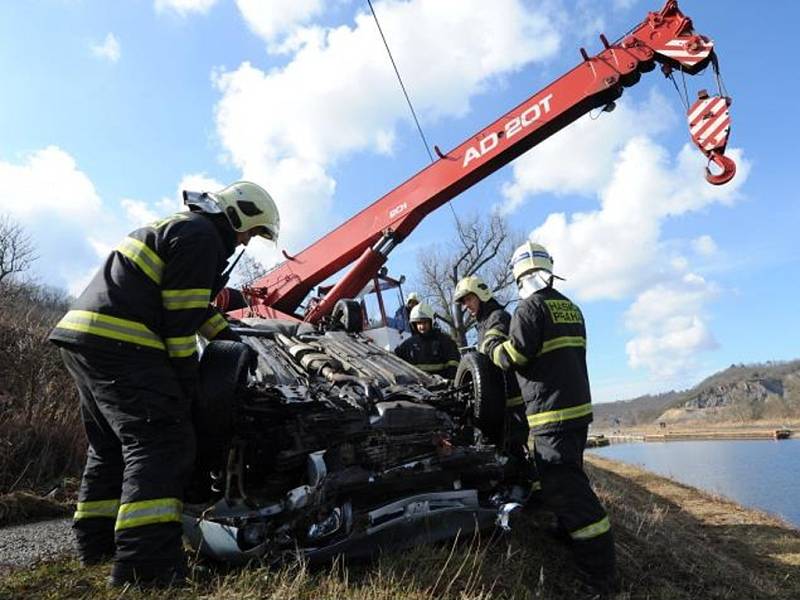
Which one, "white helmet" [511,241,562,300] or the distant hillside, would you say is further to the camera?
the distant hillside

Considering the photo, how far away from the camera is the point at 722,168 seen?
20.5 feet

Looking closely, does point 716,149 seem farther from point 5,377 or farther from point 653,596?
point 5,377

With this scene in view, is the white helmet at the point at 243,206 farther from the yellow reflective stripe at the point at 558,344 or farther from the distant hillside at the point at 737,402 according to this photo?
the distant hillside at the point at 737,402

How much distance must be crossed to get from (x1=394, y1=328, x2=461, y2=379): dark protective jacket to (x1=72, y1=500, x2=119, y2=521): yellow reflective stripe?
3.57m

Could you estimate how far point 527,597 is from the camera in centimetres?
293

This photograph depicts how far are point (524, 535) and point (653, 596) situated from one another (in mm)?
822

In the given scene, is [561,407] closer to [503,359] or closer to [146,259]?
[503,359]

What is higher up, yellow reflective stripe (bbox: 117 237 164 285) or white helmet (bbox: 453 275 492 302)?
white helmet (bbox: 453 275 492 302)

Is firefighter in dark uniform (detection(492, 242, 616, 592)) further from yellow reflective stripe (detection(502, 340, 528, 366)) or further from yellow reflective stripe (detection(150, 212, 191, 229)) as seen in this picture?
yellow reflective stripe (detection(150, 212, 191, 229))

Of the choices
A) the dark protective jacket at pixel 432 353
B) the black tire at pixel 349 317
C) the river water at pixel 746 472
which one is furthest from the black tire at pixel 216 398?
the river water at pixel 746 472

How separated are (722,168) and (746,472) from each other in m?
19.3

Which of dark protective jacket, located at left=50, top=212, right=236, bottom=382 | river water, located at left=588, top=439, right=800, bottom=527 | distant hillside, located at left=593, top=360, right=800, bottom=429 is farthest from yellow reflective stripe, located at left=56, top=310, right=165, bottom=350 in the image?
distant hillside, located at left=593, top=360, right=800, bottom=429

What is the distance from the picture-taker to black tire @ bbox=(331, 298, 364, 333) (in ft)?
17.9

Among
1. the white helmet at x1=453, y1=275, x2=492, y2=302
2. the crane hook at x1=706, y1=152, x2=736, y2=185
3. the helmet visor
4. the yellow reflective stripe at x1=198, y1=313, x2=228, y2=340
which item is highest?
the crane hook at x1=706, y1=152, x2=736, y2=185
